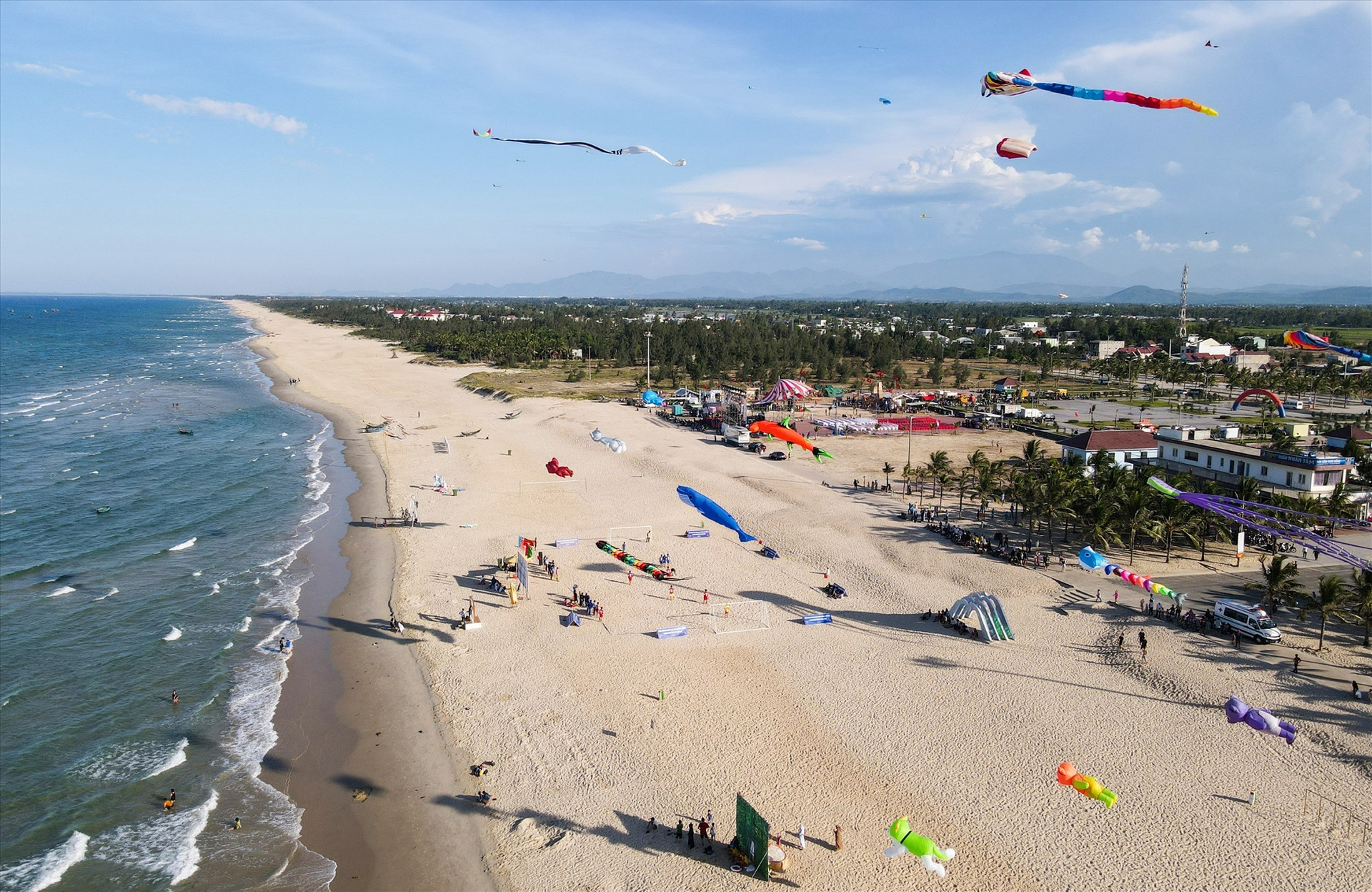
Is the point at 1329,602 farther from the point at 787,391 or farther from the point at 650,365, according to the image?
the point at 650,365

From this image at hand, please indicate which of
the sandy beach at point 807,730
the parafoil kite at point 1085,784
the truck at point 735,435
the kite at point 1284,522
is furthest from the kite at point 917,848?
the truck at point 735,435

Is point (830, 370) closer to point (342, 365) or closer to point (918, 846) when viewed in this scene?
point (342, 365)

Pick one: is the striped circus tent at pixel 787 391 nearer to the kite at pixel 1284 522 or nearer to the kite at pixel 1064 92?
the kite at pixel 1284 522

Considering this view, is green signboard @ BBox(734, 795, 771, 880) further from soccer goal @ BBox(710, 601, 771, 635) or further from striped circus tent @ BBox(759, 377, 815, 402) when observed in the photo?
striped circus tent @ BBox(759, 377, 815, 402)

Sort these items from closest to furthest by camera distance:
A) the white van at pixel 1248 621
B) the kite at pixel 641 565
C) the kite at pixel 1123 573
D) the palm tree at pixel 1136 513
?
the kite at pixel 1123 573
the white van at pixel 1248 621
the kite at pixel 641 565
the palm tree at pixel 1136 513

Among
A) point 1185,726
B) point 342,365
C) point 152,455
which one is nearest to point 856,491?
point 1185,726

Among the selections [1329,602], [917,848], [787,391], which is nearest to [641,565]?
[917,848]
